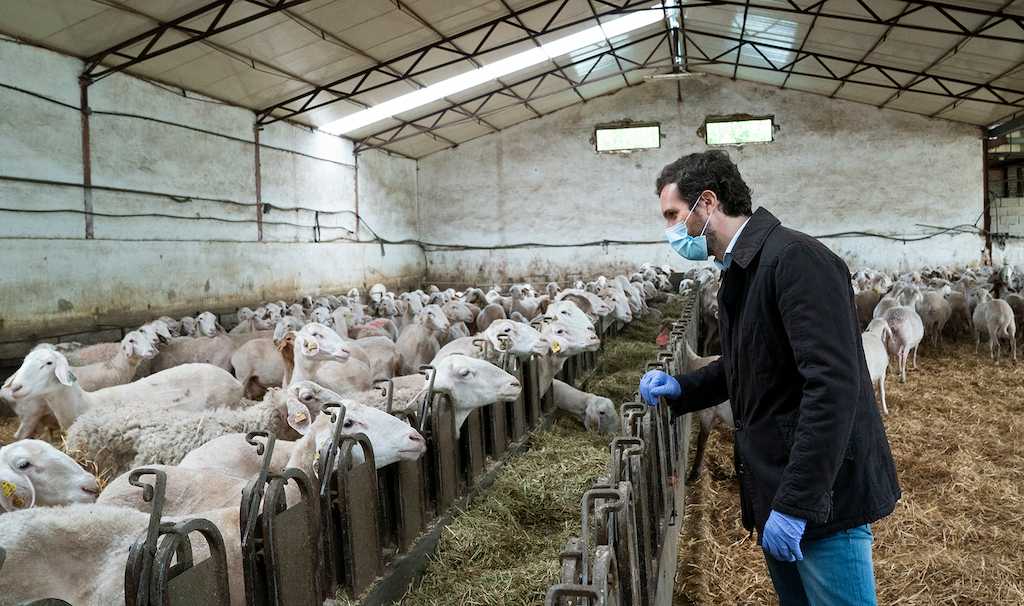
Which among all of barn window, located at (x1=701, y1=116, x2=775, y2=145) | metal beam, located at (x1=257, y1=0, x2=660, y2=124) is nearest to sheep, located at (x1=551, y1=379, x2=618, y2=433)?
metal beam, located at (x1=257, y1=0, x2=660, y2=124)

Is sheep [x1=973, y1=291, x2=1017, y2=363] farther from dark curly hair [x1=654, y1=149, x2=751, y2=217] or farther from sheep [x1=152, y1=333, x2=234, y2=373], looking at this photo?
sheep [x1=152, y1=333, x2=234, y2=373]

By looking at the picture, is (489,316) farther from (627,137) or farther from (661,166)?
(627,137)

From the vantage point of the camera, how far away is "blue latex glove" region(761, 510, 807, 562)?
6.72ft

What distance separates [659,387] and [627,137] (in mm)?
21204

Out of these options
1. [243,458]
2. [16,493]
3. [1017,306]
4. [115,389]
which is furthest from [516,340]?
[1017,306]

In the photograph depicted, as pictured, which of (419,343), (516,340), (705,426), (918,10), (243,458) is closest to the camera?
(243,458)

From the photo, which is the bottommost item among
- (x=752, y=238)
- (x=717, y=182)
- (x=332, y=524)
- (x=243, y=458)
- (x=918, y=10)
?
(x=332, y=524)

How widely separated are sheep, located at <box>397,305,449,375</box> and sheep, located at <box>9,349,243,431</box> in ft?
7.83

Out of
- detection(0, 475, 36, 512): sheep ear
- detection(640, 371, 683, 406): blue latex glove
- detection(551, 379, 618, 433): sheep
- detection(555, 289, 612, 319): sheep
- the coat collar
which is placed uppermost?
the coat collar

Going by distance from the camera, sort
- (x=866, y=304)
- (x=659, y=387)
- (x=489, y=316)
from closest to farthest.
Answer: (x=659, y=387)
(x=489, y=316)
(x=866, y=304)

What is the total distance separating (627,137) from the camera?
2320 centimetres

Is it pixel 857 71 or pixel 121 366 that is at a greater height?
pixel 857 71

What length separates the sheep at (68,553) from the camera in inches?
94.7

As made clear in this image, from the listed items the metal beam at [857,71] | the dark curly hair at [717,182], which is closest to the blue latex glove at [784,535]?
the dark curly hair at [717,182]
